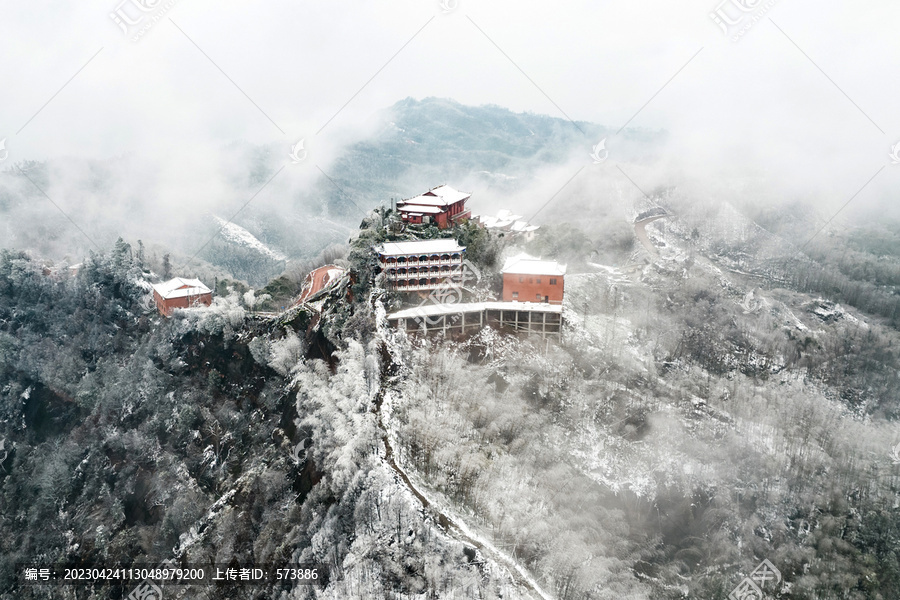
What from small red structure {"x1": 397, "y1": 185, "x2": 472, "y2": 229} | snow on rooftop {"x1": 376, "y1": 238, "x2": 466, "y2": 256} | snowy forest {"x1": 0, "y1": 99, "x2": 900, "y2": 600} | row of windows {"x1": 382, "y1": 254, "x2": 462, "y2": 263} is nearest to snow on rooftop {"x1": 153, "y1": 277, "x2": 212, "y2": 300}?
snowy forest {"x1": 0, "y1": 99, "x2": 900, "y2": 600}

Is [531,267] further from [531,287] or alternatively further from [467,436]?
[467,436]

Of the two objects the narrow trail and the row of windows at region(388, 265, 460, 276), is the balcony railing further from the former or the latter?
the narrow trail

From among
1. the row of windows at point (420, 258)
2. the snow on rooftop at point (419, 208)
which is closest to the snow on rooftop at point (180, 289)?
Answer: the snow on rooftop at point (419, 208)

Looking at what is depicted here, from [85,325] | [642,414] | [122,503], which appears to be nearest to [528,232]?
[642,414]

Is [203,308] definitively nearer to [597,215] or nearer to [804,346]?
[597,215]

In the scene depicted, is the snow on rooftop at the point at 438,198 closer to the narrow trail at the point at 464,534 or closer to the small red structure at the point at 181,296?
the small red structure at the point at 181,296

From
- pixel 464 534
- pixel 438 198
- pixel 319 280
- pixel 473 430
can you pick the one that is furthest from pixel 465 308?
pixel 319 280

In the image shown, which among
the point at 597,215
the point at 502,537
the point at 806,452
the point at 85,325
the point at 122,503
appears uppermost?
the point at 597,215
